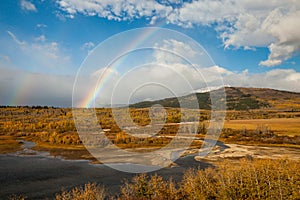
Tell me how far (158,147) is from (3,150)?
18583 millimetres

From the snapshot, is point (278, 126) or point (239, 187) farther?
point (278, 126)

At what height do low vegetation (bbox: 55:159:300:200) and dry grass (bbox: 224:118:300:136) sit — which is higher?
dry grass (bbox: 224:118:300:136)

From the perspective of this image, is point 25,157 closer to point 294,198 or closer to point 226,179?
point 226,179

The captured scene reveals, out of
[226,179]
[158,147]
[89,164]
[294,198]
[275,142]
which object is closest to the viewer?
[294,198]

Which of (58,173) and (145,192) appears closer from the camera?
(145,192)

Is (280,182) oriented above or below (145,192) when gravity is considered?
above

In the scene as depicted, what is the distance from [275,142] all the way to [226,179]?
30.8 meters

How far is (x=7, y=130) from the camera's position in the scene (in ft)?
169

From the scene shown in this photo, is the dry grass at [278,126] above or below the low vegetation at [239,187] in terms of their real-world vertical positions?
above

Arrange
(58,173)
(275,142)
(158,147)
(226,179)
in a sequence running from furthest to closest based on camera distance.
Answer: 1. (275,142)
2. (158,147)
3. (58,173)
4. (226,179)

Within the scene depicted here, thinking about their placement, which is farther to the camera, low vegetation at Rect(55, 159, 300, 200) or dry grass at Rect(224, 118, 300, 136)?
dry grass at Rect(224, 118, 300, 136)

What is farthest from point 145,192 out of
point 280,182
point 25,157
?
point 25,157

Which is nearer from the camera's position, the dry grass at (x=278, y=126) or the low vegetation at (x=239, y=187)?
the low vegetation at (x=239, y=187)

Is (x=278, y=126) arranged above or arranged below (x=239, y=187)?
above
